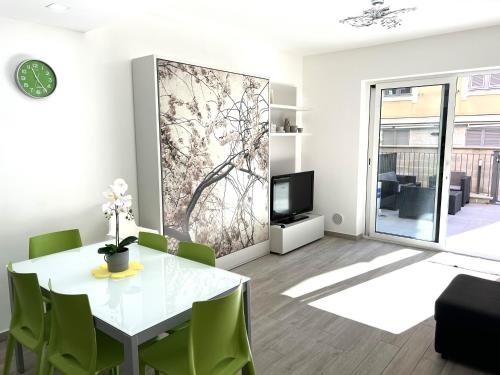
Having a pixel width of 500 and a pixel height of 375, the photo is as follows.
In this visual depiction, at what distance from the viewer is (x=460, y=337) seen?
8.39 feet

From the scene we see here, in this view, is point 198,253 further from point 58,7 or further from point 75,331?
point 58,7

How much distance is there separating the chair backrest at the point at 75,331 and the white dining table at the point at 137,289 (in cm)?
7

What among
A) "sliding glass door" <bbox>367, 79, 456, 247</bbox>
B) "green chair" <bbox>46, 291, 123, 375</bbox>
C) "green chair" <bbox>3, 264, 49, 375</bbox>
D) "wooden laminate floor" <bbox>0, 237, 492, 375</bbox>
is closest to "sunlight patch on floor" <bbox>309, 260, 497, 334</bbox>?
"wooden laminate floor" <bbox>0, 237, 492, 375</bbox>

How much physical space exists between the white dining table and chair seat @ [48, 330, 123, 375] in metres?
0.24

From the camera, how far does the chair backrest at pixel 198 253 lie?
249 cm

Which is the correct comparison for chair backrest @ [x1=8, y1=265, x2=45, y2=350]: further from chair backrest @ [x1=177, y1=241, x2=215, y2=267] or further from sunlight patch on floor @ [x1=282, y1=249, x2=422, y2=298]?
sunlight patch on floor @ [x1=282, y1=249, x2=422, y2=298]

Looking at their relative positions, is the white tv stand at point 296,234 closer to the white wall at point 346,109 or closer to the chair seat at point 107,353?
the white wall at point 346,109

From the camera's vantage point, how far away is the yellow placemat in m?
2.28

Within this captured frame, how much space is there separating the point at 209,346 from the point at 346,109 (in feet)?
14.5

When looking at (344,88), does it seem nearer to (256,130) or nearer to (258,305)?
(256,130)

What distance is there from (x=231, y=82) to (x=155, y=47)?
87 centimetres

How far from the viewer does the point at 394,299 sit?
360 cm

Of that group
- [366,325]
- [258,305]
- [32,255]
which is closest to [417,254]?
[366,325]

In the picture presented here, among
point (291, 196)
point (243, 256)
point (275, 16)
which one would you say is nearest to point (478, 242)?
point (291, 196)
